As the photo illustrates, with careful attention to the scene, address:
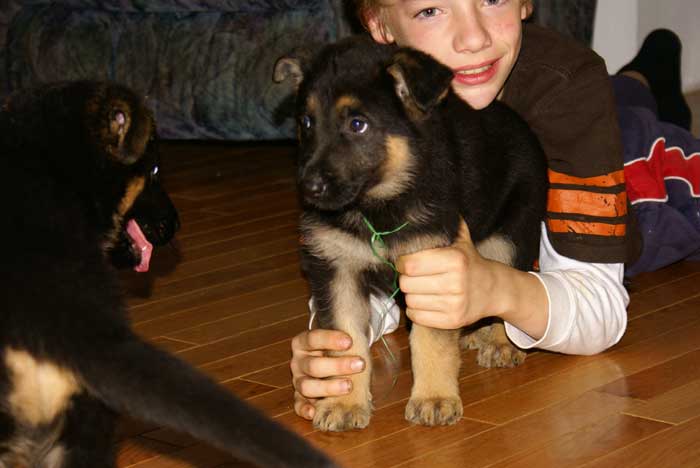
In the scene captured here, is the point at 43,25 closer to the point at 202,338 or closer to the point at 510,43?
the point at 202,338

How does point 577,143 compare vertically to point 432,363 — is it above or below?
above

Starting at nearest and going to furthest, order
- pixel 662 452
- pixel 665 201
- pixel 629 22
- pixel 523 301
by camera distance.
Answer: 1. pixel 662 452
2. pixel 523 301
3. pixel 665 201
4. pixel 629 22

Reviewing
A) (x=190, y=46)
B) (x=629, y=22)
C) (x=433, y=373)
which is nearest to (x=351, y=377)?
(x=433, y=373)

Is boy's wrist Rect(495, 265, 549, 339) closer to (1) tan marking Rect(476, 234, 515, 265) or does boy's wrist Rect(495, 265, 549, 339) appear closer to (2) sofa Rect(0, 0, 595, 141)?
(1) tan marking Rect(476, 234, 515, 265)

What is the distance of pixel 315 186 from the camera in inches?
91.0

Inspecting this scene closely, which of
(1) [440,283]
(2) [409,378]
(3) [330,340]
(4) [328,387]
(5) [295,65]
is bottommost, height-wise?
(2) [409,378]

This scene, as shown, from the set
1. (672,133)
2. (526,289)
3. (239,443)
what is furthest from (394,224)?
(672,133)

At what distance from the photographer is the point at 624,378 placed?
2.66 m

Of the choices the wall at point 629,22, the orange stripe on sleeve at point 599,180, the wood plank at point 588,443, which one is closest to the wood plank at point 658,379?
the wood plank at point 588,443

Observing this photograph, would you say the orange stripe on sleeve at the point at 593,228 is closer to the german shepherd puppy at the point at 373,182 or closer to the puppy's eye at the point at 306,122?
the german shepherd puppy at the point at 373,182

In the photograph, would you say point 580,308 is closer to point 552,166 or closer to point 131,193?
point 552,166

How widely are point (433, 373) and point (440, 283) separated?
8.2 inches

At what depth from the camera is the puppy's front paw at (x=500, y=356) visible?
110 inches

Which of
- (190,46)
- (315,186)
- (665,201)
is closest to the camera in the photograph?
(315,186)
